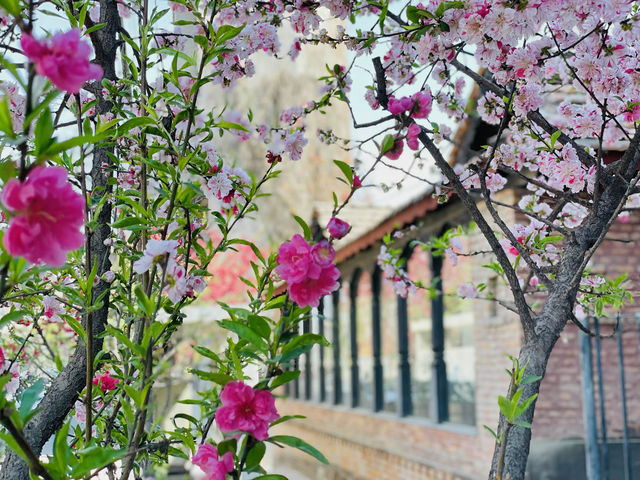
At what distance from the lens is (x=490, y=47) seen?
6.95 ft

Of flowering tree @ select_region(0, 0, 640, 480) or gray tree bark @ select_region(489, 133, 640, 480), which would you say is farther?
gray tree bark @ select_region(489, 133, 640, 480)

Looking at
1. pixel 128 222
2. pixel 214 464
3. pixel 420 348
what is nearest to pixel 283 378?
pixel 214 464

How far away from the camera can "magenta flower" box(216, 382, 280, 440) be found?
1238 mm

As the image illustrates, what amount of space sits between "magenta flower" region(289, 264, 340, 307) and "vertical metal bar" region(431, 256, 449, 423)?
6.51 meters

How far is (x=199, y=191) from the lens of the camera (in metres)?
1.44

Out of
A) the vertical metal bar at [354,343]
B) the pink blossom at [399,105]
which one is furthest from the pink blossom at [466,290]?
the vertical metal bar at [354,343]

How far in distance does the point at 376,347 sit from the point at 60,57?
31.3ft

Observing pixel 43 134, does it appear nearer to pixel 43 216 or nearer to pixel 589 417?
pixel 43 216

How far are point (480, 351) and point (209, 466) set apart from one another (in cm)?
599

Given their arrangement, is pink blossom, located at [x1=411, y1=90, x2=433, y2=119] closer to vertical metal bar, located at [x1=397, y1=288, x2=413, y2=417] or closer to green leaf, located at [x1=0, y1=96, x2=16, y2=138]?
green leaf, located at [x1=0, y1=96, x2=16, y2=138]

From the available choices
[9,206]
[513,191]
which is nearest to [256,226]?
[513,191]

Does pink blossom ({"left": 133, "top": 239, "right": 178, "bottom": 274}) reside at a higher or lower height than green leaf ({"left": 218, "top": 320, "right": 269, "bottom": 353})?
higher

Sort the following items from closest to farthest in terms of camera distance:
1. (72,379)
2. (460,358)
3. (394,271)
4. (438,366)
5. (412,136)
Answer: (412,136), (72,379), (394,271), (438,366), (460,358)

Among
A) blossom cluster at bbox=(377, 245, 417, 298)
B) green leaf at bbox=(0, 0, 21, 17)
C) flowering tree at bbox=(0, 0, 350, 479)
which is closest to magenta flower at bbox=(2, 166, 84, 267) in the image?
flowering tree at bbox=(0, 0, 350, 479)
